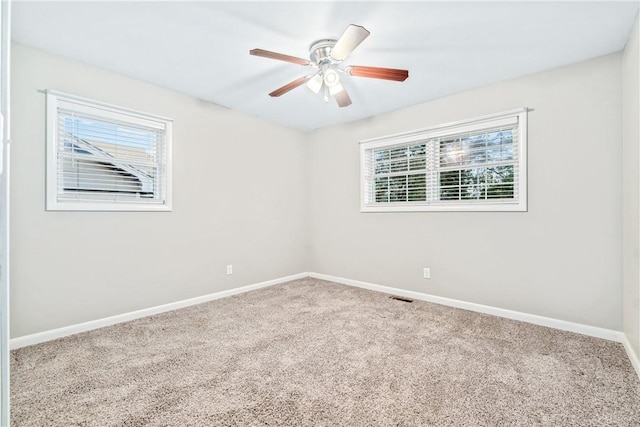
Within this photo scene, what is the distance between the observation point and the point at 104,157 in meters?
2.83

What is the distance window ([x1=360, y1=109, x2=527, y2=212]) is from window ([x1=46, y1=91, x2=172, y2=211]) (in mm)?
2556

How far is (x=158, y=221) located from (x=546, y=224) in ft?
12.7

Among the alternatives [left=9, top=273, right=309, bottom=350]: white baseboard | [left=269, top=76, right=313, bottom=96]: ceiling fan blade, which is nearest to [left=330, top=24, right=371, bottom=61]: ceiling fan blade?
[left=269, top=76, right=313, bottom=96]: ceiling fan blade

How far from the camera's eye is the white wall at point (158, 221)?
2.38 metres

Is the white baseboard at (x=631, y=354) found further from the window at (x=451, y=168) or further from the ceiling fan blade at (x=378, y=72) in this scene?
the ceiling fan blade at (x=378, y=72)

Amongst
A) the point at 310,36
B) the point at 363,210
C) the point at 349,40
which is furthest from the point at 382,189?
the point at 349,40

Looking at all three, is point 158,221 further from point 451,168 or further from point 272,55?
point 451,168

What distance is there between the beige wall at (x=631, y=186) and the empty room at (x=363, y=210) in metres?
0.03

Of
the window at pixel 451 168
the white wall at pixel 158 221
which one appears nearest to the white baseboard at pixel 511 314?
the window at pixel 451 168

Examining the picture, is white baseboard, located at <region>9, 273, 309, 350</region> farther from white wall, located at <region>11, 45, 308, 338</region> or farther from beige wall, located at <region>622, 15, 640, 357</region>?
beige wall, located at <region>622, 15, 640, 357</region>

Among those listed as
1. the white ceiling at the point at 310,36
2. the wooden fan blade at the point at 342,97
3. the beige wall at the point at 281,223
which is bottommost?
the beige wall at the point at 281,223

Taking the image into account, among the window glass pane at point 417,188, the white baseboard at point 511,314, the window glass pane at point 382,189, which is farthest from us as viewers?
the window glass pane at point 382,189

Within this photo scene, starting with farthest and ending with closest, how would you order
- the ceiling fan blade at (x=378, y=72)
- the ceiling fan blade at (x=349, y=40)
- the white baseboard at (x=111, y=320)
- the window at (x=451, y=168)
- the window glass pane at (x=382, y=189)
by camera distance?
1. the window glass pane at (x=382, y=189)
2. the window at (x=451, y=168)
3. the white baseboard at (x=111, y=320)
4. the ceiling fan blade at (x=378, y=72)
5. the ceiling fan blade at (x=349, y=40)

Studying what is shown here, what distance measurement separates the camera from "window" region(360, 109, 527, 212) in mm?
2973
